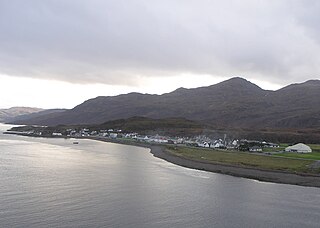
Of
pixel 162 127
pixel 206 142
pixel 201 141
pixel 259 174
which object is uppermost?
pixel 162 127

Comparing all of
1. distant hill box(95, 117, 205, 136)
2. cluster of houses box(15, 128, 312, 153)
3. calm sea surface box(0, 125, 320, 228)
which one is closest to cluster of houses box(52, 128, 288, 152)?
cluster of houses box(15, 128, 312, 153)

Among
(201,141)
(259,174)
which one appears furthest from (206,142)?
(259,174)

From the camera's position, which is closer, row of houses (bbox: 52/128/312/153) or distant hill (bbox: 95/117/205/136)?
Answer: row of houses (bbox: 52/128/312/153)

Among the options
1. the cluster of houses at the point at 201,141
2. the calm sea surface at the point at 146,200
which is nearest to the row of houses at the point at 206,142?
the cluster of houses at the point at 201,141

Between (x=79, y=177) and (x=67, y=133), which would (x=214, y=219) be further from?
(x=67, y=133)

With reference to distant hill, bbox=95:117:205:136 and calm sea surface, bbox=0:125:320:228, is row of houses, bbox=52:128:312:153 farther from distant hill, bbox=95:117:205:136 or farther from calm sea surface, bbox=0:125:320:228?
calm sea surface, bbox=0:125:320:228

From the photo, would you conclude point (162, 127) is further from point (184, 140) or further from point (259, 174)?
point (259, 174)

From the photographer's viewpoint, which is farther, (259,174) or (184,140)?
(184,140)

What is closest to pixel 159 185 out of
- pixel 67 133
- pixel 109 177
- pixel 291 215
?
pixel 109 177
